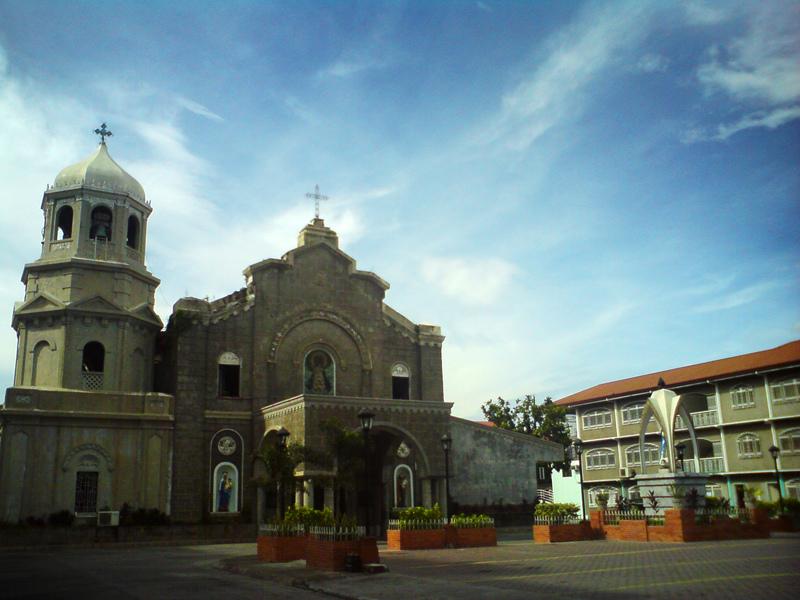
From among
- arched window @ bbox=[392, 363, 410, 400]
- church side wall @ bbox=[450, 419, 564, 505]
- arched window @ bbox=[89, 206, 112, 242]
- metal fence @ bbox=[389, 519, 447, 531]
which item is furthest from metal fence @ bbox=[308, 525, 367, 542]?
arched window @ bbox=[89, 206, 112, 242]

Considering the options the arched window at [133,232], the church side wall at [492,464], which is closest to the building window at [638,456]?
the church side wall at [492,464]

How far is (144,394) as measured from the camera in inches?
1335

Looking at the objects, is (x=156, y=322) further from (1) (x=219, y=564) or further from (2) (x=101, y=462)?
(1) (x=219, y=564)

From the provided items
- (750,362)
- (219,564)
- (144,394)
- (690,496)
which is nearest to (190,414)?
(144,394)

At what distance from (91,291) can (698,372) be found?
116 ft

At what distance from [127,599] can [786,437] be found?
3791cm

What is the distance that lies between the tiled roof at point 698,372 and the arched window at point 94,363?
30.4 meters

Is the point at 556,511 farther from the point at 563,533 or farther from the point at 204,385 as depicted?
the point at 204,385

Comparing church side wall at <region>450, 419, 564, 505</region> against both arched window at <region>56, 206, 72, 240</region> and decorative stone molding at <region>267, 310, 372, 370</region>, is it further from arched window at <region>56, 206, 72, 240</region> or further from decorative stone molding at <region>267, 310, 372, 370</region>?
arched window at <region>56, 206, 72, 240</region>

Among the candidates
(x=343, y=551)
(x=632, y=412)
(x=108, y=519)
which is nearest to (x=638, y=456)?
(x=632, y=412)

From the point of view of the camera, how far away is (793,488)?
40.7m

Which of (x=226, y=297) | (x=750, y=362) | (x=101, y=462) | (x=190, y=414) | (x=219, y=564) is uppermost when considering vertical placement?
(x=226, y=297)

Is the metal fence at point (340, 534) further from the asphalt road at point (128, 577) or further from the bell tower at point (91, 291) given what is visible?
the bell tower at point (91, 291)

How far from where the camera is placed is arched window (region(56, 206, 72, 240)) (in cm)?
3712
